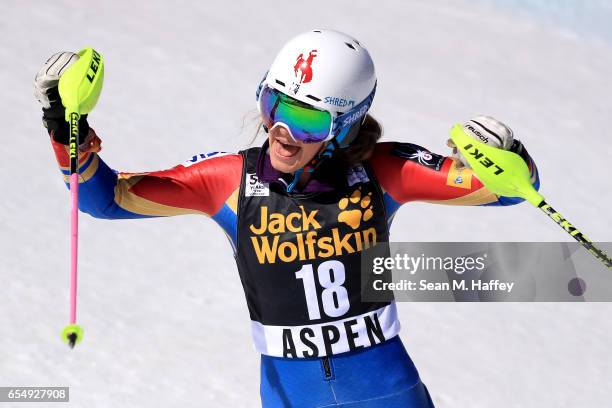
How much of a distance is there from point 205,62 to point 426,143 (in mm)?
1921

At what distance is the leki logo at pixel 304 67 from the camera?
299 cm

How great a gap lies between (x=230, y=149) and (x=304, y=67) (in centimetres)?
393

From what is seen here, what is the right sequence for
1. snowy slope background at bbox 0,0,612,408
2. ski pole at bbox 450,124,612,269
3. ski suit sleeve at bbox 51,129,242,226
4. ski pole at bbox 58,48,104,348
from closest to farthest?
1. ski pole at bbox 58,48,104,348
2. ski pole at bbox 450,124,612,269
3. ski suit sleeve at bbox 51,129,242,226
4. snowy slope background at bbox 0,0,612,408

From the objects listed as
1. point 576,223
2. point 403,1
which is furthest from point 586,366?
point 403,1

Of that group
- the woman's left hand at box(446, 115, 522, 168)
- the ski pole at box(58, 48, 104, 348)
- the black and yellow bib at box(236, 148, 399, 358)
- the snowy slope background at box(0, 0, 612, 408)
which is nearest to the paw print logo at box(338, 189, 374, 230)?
the black and yellow bib at box(236, 148, 399, 358)

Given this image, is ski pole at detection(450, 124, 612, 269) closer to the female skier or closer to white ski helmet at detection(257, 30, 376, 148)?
the female skier

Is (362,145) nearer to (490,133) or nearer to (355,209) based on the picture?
(355,209)

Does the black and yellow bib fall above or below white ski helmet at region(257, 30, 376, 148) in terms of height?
below

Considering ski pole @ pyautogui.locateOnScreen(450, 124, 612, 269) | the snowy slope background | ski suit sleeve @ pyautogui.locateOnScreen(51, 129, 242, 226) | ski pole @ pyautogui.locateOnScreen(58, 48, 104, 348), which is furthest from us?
the snowy slope background

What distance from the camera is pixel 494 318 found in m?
5.59

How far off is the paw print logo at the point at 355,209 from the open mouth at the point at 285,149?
0.69 feet

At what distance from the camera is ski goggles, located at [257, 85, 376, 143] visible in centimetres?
299

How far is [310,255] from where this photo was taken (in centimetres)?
309

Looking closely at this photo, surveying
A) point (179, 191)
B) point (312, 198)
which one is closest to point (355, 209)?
point (312, 198)
